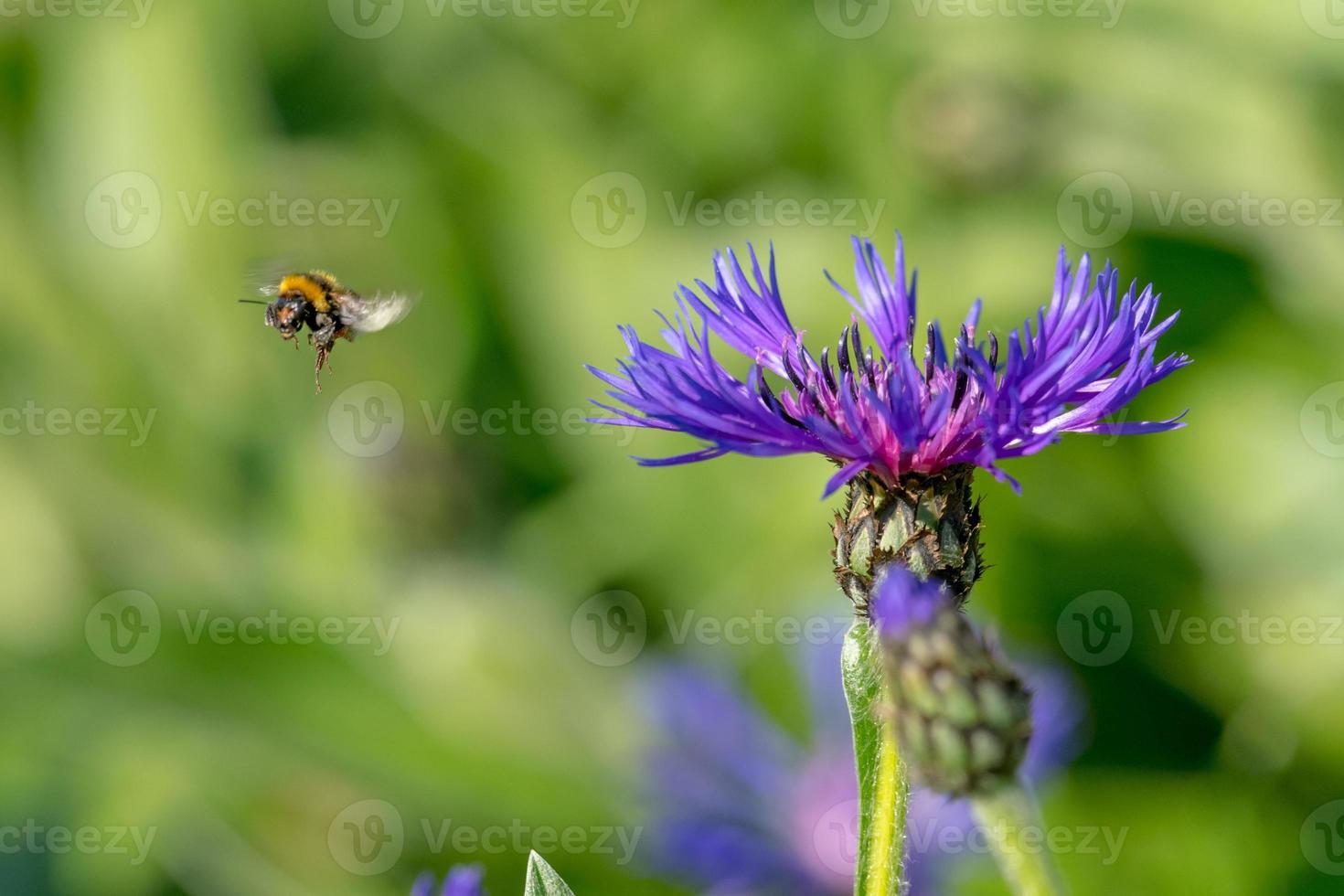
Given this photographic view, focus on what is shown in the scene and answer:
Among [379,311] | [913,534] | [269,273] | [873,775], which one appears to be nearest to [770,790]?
[379,311]

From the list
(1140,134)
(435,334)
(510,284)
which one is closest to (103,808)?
(435,334)

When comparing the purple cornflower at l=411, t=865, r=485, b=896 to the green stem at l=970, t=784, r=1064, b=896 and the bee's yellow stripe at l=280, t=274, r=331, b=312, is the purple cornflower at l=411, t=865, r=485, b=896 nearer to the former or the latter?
the green stem at l=970, t=784, r=1064, b=896

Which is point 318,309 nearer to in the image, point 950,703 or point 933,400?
point 933,400

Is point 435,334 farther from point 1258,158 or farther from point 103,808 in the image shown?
point 1258,158

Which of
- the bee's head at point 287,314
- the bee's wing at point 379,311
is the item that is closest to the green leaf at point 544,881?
the bee's wing at point 379,311

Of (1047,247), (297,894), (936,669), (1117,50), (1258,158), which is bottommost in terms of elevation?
(297,894)
